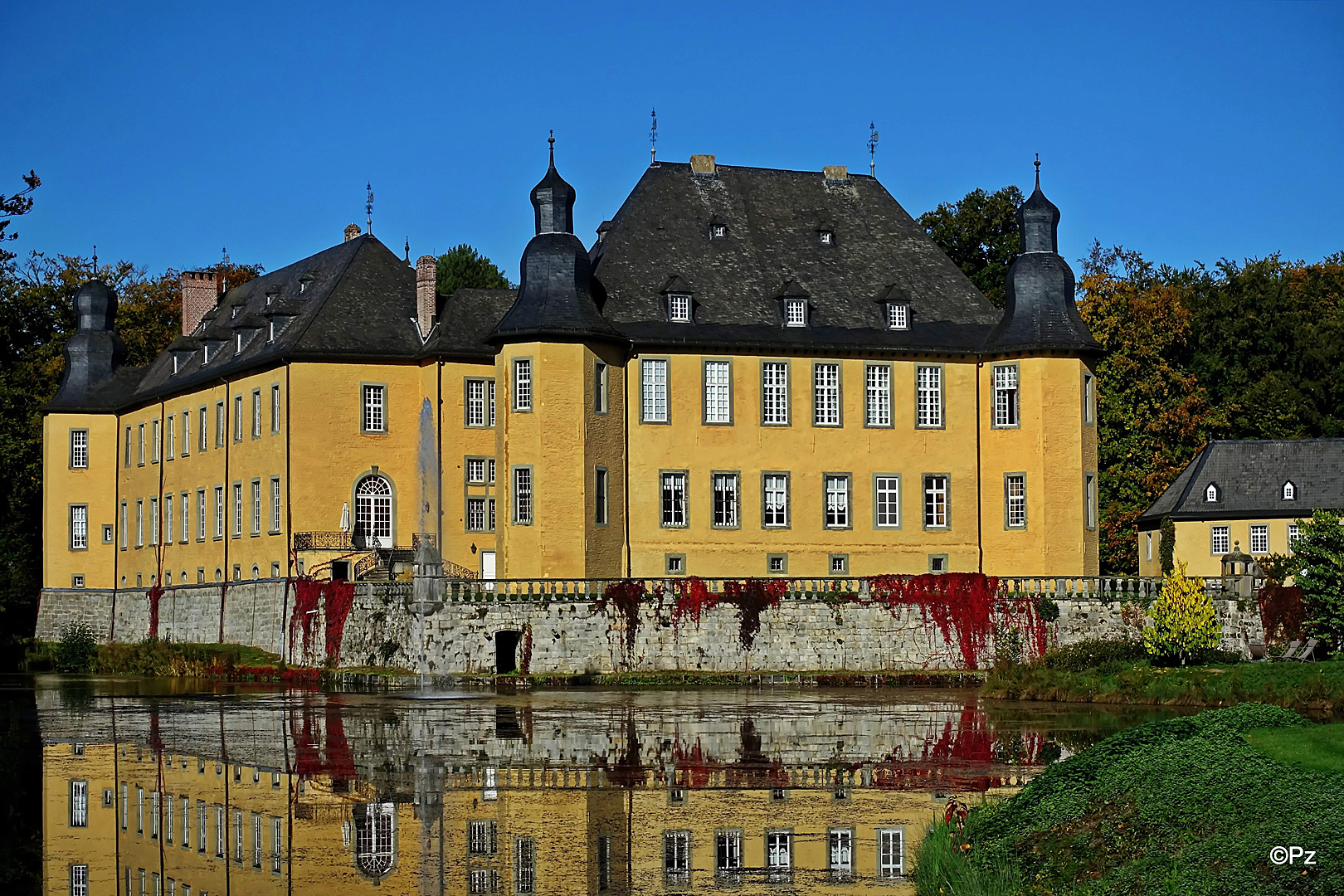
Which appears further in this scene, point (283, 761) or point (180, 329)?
point (180, 329)

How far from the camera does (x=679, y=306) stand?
4778 cm

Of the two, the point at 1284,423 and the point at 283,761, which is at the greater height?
the point at 1284,423

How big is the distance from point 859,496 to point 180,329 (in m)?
31.8

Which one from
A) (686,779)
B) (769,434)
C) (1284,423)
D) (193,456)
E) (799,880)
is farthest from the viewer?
(1284,423)

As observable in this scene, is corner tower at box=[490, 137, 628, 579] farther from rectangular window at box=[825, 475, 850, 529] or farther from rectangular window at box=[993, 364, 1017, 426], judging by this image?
rectangular window at box=[993, 364, 1017, 426]

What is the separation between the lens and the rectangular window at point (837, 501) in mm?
48594

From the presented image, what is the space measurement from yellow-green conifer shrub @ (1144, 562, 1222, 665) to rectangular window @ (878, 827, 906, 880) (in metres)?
22.1

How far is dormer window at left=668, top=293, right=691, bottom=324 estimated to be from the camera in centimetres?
4766

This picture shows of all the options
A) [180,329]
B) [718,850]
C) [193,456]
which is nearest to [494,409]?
[193,456]

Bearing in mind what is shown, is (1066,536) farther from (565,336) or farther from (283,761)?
(283,761)

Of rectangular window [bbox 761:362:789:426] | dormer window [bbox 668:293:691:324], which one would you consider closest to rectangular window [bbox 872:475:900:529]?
rectangular window [bbox 761:362:789:426]

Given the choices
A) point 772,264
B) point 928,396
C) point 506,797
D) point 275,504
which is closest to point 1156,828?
point 506,797

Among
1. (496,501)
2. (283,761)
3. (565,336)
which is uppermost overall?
(565,336)

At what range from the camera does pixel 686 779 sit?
2147cm
